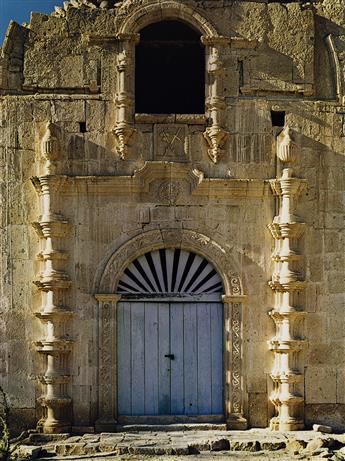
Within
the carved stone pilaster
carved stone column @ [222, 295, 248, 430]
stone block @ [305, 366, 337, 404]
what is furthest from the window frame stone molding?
stone block @ [305, 366, 337, 404]

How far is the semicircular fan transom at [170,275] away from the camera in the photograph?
13406 millimetres

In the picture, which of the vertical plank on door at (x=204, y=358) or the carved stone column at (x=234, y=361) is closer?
the carved stone column at (x=234, y=361)

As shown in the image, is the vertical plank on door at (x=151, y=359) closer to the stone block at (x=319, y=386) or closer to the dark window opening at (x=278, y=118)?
the stone block at (x=319, y=386)

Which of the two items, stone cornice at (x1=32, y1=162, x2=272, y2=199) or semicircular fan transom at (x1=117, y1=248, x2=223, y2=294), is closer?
stone cornice at (x1=32, y1=162, x2=272, y2=199)

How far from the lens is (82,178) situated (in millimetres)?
13195

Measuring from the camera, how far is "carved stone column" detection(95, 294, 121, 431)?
42.5ft

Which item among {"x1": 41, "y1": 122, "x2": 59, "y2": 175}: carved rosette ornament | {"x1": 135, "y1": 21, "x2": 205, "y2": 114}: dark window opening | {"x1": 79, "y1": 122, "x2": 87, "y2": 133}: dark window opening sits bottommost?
{"x1": 41, "y1": 122, "x2": 59, "y2": 175}: carved rosette ornament

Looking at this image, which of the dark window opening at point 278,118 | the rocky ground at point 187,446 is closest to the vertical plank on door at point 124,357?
the rocky ground at point 187,446

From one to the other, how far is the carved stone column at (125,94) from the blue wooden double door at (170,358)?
2.59 meters

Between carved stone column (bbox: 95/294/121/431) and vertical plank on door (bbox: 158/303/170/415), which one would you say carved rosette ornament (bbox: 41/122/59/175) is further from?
vertical plank on door (bbox: 158/303/170/415)

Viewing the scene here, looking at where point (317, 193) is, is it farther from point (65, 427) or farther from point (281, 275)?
point (65, 427)

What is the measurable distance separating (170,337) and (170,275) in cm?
98

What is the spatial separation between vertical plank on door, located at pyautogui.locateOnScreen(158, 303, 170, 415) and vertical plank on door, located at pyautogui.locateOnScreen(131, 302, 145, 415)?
0.27 metres

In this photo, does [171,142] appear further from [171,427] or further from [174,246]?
[171,427]
